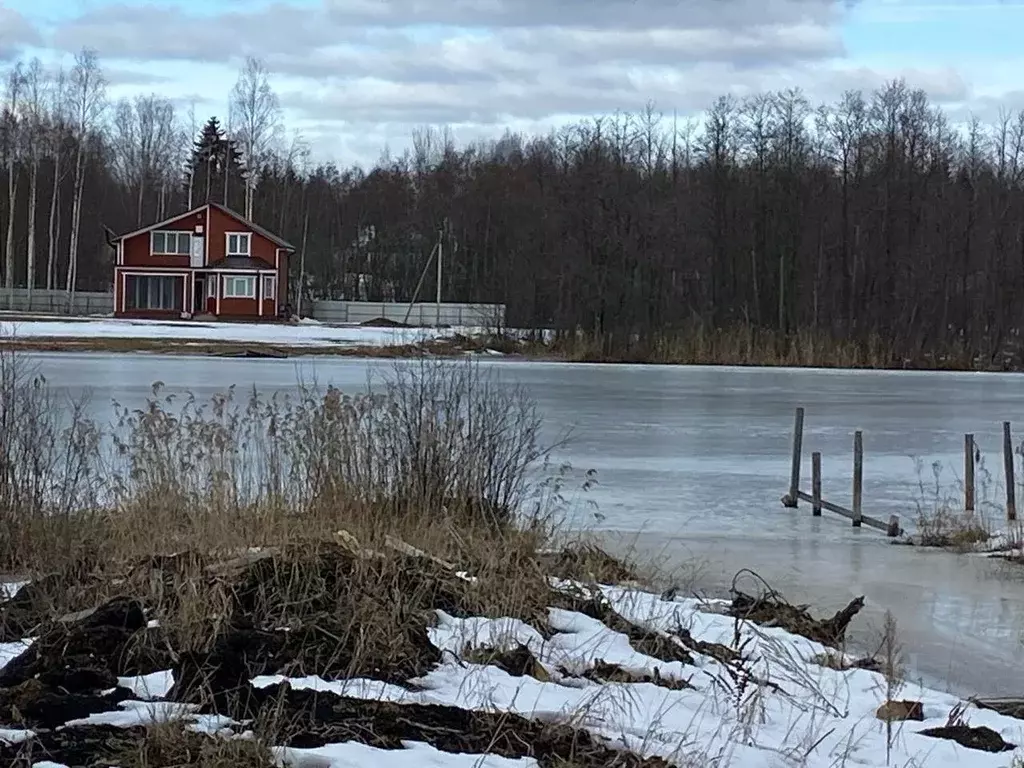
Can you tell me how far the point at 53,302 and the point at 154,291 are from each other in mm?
6495

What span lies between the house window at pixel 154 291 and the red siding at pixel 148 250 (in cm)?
66

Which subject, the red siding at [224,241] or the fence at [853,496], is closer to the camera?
the fence at [853,496]

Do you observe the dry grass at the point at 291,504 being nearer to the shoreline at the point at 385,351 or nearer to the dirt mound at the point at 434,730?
the dirt mound at the point at 434,730

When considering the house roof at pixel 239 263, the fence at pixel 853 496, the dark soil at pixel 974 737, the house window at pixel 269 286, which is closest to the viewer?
the dark soil at pixel 974 737

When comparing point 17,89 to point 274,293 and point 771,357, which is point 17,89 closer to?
point 274,293

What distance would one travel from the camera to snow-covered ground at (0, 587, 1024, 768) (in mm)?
4832

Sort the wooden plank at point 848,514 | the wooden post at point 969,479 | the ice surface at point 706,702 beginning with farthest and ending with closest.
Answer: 1. the wooden post at point 969,479
2. the wooden plank at point 848,514
3. the ice surface at point 706,702

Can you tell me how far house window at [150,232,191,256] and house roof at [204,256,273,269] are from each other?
1.90 m

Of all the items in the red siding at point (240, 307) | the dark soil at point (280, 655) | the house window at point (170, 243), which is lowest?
the dark soil at point (280, 655)

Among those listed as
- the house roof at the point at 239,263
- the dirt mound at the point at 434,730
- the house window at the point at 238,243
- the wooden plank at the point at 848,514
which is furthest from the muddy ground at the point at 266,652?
the house window at the point at 238,243

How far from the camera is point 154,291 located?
64.2 meters

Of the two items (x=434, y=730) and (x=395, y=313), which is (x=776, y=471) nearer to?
(x=434, y=730)

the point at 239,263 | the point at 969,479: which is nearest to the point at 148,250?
the point at 239,263

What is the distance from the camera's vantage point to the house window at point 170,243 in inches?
2507
